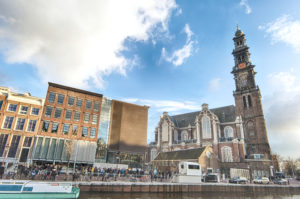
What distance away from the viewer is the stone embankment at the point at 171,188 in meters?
Result: 20.8

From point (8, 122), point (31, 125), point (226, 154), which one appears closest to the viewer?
point (8, 122)

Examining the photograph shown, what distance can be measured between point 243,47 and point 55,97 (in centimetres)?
5905

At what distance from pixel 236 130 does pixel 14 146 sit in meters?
51.7

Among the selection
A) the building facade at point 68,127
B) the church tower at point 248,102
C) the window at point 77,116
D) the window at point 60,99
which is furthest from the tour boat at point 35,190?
the church tower at point 248,102

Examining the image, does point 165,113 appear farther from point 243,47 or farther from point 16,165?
point 16,165

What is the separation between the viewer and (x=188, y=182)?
27312 millimetres

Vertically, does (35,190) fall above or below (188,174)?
below

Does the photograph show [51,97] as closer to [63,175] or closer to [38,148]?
[38,148]

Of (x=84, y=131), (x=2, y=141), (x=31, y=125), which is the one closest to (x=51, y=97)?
(x=31, y=125)

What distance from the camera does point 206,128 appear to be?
55.6 metres

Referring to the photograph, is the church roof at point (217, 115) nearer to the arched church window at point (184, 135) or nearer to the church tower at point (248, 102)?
the church tower at point (248, 102)

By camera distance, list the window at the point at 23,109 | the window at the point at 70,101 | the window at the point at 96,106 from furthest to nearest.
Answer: the window at the point at 96,106, the window at the point at 70,101, the window at the point at 23,109

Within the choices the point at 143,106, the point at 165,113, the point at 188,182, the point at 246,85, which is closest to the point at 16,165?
the point at 188,182

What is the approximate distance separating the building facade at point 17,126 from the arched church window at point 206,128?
1711 inches
